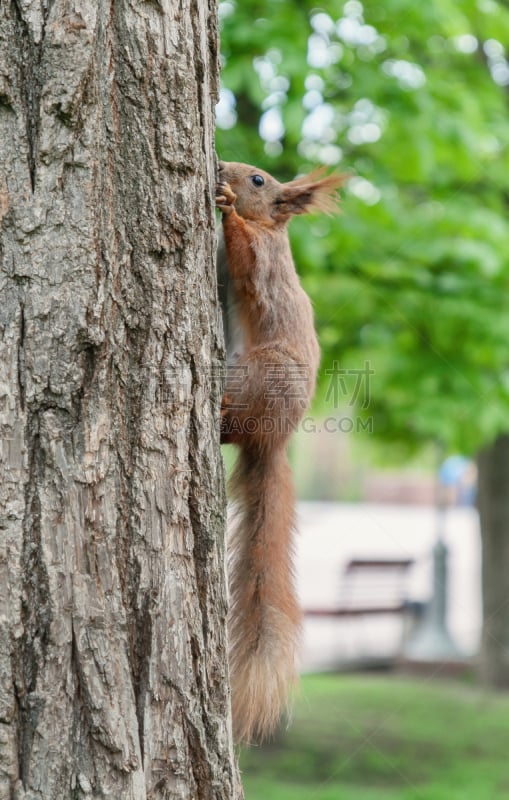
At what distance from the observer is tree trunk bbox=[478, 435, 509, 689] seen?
8188 mm

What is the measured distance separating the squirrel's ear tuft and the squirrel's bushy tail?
3.24ft

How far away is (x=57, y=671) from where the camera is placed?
1733 mm

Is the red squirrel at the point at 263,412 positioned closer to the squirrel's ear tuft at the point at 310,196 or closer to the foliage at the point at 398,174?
the squirrel's ear tuft at the point at 310,196

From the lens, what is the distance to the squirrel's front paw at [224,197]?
2.84m

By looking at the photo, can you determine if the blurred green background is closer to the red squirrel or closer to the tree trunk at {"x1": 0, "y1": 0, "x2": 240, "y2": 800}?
the red squirrel

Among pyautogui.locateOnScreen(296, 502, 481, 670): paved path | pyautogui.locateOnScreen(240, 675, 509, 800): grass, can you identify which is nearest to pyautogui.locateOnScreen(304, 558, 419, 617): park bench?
pyautogui.locateOnScreen(296, 502, 481, 670): paved path

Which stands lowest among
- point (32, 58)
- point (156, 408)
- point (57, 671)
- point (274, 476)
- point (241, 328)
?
point (57, 671)

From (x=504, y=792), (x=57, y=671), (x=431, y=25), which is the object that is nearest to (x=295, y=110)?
(x=431, y=25)

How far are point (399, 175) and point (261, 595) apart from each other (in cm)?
335

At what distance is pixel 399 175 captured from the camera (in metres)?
5.20

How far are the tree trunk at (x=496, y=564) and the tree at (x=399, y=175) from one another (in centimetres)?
267

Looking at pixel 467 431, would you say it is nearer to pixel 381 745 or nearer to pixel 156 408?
pixel 381 745

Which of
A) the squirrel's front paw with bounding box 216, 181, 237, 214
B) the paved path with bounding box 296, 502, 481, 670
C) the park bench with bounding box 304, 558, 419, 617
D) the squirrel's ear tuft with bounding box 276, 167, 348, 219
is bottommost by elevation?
the paved path with bounding box 296, 502, 481, 670

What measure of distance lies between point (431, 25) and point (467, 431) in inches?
92.2
